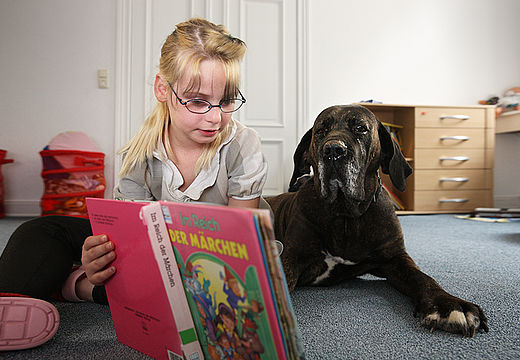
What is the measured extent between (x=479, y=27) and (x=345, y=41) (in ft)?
4.99

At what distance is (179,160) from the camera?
1.15 meters

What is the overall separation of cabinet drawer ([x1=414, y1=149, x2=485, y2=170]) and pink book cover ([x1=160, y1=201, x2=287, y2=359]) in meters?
3.37

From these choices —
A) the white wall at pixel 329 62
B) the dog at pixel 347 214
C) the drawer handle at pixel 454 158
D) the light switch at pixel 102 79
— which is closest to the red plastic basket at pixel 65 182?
the white wall at pixel 329 62

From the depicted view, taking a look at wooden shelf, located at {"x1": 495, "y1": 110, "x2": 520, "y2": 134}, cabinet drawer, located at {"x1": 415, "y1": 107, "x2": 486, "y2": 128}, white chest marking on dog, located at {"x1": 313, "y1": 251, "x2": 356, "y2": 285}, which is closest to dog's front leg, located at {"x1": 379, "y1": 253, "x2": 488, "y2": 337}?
white chest marking on dog, located at {"x1": 313, "y1": 251, "x2": 356, "y2": 285}

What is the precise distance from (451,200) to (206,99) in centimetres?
320

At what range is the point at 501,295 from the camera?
111cm

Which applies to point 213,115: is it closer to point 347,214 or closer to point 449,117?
point 347,214

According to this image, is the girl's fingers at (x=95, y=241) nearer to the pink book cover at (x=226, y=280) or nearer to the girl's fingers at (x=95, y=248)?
the girl's fingers at (x=95, y=248)

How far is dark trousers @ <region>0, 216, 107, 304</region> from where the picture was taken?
2.86ft

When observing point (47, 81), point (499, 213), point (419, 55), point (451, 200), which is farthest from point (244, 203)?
point (419, 55)

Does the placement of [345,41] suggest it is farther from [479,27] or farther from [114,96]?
[114,96]

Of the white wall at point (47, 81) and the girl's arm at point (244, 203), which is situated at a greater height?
the white wall at point (47, 81)

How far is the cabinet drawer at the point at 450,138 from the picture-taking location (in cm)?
355

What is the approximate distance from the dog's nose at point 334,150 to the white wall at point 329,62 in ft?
9.17
